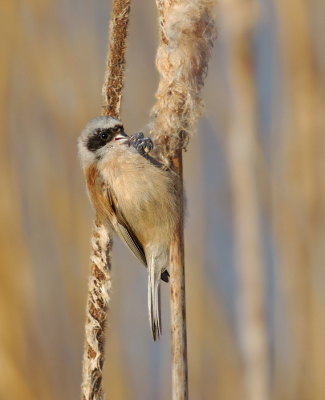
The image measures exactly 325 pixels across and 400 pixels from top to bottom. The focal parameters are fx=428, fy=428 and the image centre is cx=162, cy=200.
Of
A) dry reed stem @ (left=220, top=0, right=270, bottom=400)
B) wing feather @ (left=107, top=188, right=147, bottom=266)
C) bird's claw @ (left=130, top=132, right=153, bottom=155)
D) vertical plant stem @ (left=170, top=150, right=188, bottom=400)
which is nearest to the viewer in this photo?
vertical plant stem @ (left=170, top=150, right=188, bottom=400)

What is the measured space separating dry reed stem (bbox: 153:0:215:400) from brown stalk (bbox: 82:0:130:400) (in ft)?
0.41

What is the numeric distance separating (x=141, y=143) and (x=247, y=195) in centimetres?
43

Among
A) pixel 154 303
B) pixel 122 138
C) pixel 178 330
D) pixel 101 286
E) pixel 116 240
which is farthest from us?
pixel 116 240

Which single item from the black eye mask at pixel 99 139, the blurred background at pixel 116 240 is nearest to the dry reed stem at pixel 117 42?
the black eye mask at pixel 99 139

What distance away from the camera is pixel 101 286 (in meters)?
1.22

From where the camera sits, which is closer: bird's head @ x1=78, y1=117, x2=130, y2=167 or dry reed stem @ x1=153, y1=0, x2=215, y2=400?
dry reed stem @ x1=153, y1=0, x2=215, y2=400

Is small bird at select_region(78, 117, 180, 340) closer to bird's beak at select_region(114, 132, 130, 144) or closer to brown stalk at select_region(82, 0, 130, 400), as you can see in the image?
bird's beak at select_region(114, 132, 130, 144)

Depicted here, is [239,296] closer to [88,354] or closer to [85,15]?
[88,354]

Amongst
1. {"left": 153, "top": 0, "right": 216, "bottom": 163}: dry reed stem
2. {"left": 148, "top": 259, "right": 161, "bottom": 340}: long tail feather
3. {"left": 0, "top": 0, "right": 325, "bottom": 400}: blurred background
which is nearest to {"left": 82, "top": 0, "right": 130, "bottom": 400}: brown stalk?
{"left": 153, "top": 0, "right": 216, "bottom": 163}: dry reed stem

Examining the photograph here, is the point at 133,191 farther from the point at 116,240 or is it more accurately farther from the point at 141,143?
the point at 116,240

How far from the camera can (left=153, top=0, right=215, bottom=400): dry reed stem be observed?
1.13 m

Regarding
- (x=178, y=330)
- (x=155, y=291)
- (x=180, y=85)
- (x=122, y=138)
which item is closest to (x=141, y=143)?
(x=122, y=138)

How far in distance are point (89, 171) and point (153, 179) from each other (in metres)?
0.32

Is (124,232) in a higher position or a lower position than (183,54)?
lower
